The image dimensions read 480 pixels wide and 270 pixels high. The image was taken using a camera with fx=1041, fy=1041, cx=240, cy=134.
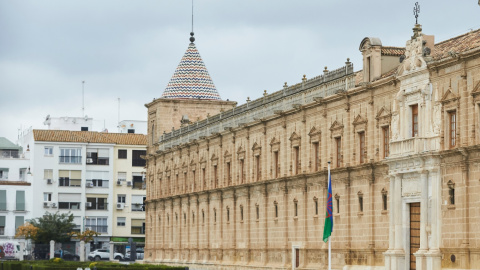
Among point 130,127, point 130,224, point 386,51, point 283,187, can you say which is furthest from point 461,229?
point 130,127

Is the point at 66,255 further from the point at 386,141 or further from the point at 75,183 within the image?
the point at 386,141

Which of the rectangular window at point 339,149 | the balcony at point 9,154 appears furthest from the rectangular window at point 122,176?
the rectangular window at point 339,149

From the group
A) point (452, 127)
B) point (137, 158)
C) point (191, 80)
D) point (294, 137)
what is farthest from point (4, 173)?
point (452, 127)

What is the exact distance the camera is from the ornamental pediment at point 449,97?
40556mm

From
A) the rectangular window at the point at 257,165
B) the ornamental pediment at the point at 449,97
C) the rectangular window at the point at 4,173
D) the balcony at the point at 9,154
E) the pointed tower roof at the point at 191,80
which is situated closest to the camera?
the ornamental pediment at the point at 449,97

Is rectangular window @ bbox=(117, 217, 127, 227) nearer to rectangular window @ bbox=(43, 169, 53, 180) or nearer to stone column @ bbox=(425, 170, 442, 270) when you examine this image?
rectangular window @ bbox=(43, 169, 53, 180)

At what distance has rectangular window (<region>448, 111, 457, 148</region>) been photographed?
133 feet

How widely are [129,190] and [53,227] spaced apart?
11406 millimetres

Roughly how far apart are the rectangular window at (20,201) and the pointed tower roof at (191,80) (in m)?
25.0

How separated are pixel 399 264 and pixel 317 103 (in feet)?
38.3

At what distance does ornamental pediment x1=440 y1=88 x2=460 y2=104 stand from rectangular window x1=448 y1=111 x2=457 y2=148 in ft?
1.75

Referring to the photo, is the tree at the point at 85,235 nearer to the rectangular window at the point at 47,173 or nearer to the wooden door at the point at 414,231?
the rectangular window at the point at 47,173

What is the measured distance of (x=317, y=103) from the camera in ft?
171

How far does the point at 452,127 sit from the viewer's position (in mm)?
40938
